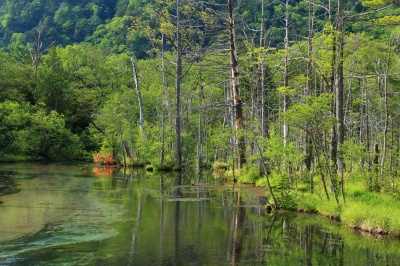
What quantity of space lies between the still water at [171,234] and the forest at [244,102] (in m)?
1.46

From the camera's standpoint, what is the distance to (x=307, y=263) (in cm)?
926

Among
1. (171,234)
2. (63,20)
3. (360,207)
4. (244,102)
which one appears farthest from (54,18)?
(360,207)

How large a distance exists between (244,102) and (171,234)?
83.7 feet

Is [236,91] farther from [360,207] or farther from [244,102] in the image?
[360,207]

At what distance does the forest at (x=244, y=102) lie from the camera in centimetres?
1482

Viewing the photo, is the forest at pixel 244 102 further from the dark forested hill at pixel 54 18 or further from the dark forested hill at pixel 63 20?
the dark forested hill at pixel 54 18

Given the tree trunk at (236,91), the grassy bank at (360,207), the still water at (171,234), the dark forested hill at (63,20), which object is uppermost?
the dark forested hill at (63,20)

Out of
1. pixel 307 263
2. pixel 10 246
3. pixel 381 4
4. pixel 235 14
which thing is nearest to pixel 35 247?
pixel 10 246

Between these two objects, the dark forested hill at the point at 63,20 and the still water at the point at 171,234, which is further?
the dark forested hill at the point at 63,20

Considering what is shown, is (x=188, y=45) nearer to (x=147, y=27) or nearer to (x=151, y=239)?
(x=147, y=27)

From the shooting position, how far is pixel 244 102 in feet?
118

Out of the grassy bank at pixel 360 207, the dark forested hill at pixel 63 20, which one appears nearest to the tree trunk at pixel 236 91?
the grassy bank at pixel 360 207

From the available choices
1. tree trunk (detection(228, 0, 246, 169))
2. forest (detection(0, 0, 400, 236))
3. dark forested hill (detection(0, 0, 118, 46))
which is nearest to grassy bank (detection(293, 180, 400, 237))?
forest (detection(0, 0, 400, 236))

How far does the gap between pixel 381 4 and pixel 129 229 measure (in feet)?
35.4
